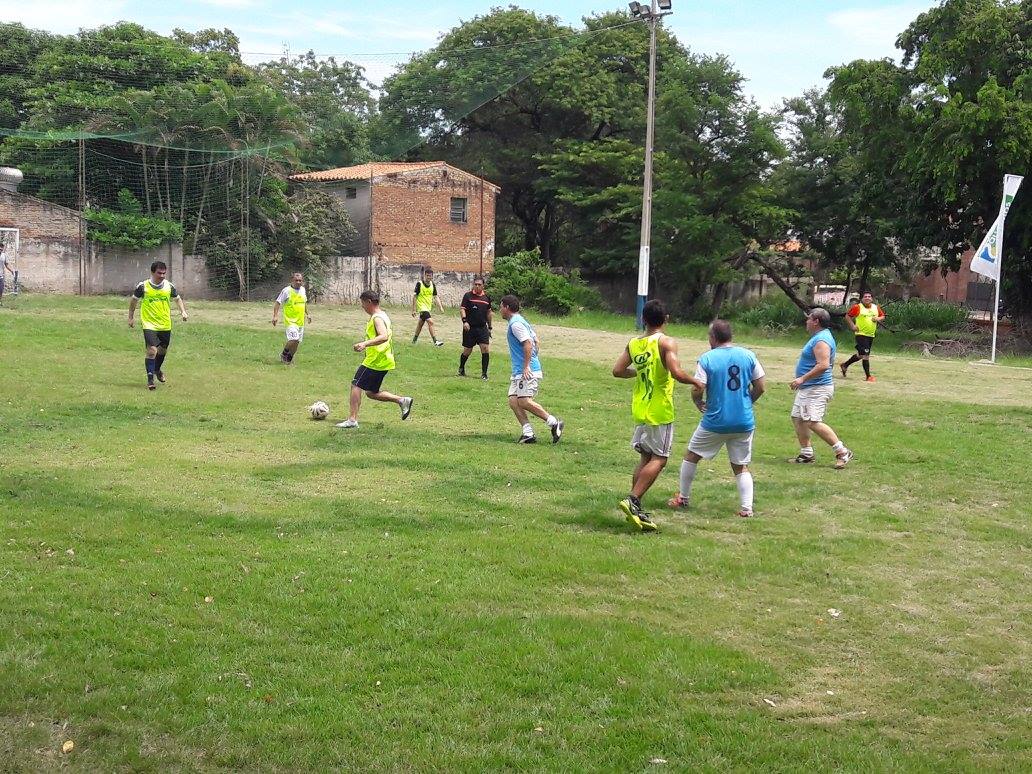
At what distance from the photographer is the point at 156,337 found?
15.3m

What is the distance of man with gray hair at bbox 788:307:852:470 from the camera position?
1116cm

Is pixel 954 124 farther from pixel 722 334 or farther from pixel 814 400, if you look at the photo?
pixel 722 334

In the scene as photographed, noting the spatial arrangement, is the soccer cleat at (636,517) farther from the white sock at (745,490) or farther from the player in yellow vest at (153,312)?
the player in yellow vest at (153,312)

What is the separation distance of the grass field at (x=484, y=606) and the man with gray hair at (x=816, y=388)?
391mm

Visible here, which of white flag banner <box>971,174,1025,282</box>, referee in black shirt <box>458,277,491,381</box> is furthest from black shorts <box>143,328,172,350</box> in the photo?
white flag banner <box>971,174,1025,282</box>

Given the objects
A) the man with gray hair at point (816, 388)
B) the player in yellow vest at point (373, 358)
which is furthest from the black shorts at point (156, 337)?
the man with gray hair at point (816, 388)

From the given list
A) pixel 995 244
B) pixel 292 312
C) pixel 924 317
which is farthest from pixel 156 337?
pixel 924 317

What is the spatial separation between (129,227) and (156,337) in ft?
66.0

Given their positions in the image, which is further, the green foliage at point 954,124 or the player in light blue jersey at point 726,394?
the green foliage at point 954,124

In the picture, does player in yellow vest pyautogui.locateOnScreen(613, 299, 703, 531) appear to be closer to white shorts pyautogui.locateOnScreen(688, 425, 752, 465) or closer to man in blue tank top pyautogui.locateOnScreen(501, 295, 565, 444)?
white shorts pyautogui.locateOnScreen(688, 425, 752, 465)

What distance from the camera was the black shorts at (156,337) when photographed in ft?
49.9

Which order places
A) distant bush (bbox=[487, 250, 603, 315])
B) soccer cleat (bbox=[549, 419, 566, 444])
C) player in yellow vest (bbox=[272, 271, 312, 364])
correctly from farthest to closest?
distant bush (bbox=[487, 250, 603, 315]) < player in yellow vest (bbox=[272, 271, 312, 364]) < soccer cleat (bbox=[549, 419, 566, 444])

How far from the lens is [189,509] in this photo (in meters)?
8.06

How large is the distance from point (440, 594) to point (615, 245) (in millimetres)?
41074
